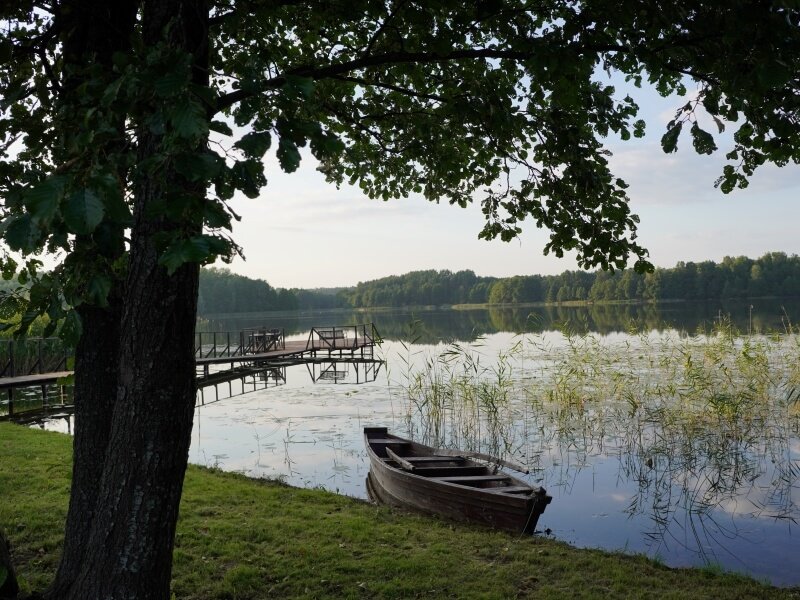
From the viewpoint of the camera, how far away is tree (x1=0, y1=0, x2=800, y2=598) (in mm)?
2025

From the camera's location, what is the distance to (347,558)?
5414 millimetres

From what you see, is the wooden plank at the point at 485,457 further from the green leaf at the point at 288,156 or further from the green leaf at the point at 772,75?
the green leaf at the point at 288,156

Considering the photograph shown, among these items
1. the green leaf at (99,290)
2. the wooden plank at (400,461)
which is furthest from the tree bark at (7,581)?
the wooden plank at (400,461)

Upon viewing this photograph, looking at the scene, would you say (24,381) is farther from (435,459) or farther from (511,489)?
(511,489)

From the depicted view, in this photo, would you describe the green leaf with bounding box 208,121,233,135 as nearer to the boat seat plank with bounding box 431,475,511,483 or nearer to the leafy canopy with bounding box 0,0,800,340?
the leafy canopy with bounding box 0,0,800,340

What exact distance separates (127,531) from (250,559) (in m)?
2.41

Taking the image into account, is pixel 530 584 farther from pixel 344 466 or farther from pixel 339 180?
pixel 344 466

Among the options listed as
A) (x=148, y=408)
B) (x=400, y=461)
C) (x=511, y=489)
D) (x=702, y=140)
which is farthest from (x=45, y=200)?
(x=400, y=461)

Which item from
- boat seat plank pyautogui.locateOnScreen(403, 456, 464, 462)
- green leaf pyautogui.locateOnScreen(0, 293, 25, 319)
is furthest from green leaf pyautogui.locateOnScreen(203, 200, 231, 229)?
boat seat plank pyautogui.locateOnScreen(403, 456, 464, 462)

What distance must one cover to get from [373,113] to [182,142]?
→ 383cm

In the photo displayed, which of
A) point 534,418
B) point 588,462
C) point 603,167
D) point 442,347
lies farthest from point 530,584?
point 442,347

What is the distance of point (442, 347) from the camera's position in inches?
1024

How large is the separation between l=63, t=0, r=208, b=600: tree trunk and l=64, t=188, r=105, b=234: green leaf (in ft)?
3.91

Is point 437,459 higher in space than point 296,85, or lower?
lower
